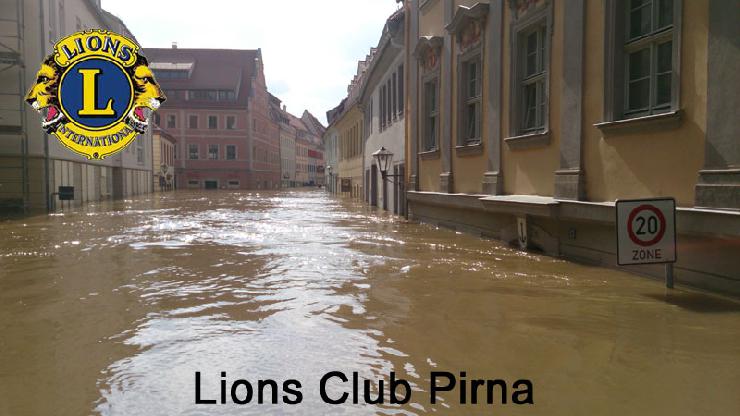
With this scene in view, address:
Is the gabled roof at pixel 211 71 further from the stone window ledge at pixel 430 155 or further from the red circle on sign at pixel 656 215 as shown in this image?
the red circle on sign at pixel 656 215

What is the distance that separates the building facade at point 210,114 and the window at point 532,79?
59.8 metres

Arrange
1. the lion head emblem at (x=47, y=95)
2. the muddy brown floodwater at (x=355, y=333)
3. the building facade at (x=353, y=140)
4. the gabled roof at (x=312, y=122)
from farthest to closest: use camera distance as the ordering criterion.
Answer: the gabled roof at (x=312, y=122) < the building facade at (x=353, y=140) < the lion head emblem at (x=47, y=95) < the muddy brown floodwater at (x=355, y=333)

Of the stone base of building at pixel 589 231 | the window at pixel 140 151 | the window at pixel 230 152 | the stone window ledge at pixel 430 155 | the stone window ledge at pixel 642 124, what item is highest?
the window at pixel 230 152

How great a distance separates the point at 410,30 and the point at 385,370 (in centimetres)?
1526

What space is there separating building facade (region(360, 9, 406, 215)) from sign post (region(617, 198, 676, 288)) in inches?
508

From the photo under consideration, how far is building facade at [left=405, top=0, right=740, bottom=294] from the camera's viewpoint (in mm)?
5934

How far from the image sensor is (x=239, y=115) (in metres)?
67.5

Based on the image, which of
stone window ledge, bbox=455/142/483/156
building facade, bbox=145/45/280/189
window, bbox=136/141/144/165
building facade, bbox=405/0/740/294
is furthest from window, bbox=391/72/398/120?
building facade, bbox=145/45/280/189

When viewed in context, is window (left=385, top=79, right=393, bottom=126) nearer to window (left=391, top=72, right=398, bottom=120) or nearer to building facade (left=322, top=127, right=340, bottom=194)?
window (left=391, top=72, right=398, bottom=120)

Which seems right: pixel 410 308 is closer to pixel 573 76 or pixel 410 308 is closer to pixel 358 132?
pixel 573 76

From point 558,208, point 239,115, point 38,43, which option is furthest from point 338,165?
point 558,208

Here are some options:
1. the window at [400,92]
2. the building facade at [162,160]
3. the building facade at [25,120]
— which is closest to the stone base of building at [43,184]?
the building facade at [25,120]

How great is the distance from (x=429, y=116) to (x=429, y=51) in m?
1.75

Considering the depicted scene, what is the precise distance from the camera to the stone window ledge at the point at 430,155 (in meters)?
15.1
